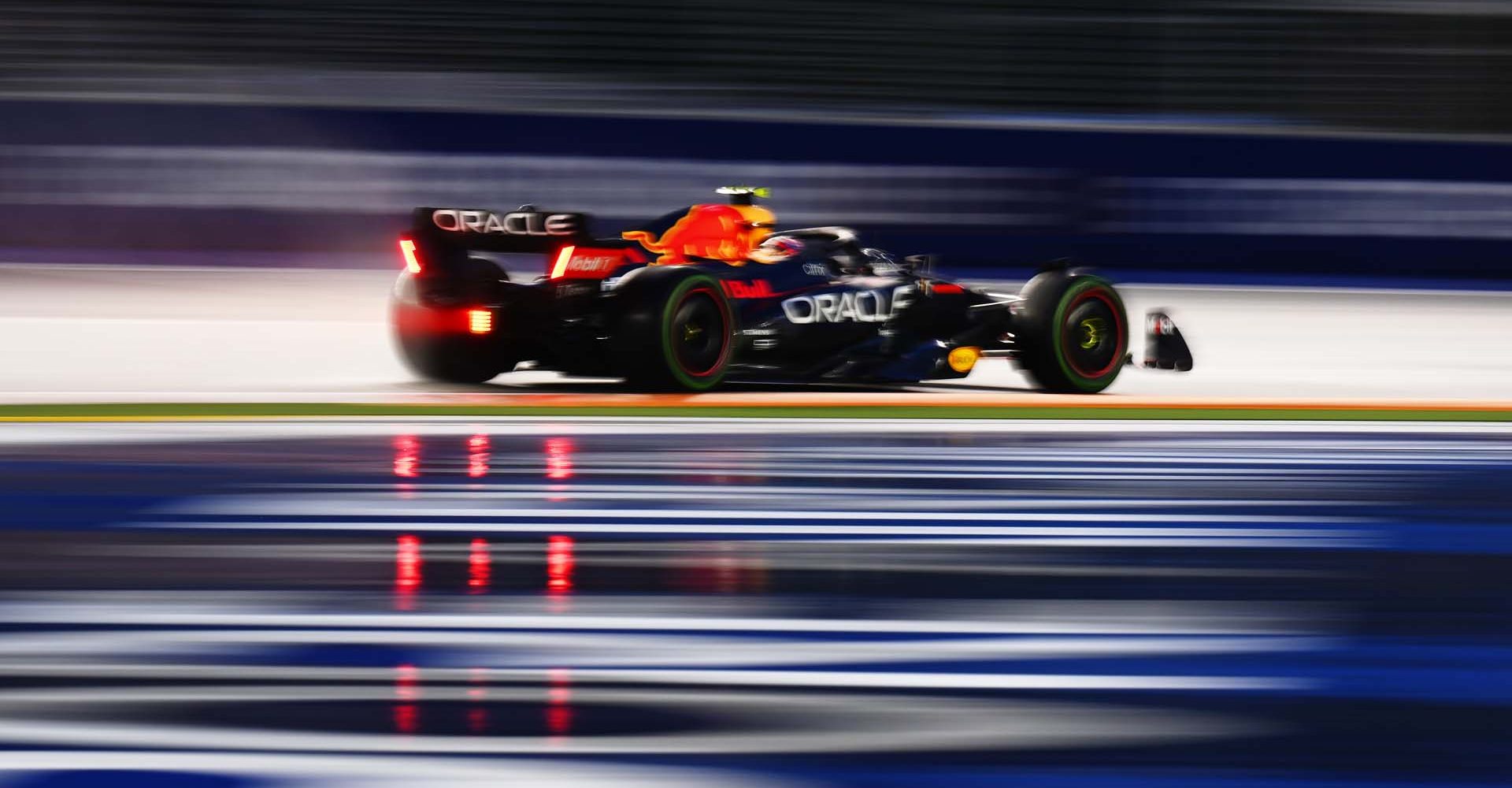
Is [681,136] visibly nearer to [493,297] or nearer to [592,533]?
[493,297]

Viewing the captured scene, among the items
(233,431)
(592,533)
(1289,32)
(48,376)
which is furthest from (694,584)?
(1289,32)

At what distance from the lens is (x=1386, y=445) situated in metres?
9.90

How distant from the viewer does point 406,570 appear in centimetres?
623

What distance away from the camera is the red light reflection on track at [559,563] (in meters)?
5.98

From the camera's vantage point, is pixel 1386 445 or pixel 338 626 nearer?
pixel 338 626

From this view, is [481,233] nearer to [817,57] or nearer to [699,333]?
[699,333]

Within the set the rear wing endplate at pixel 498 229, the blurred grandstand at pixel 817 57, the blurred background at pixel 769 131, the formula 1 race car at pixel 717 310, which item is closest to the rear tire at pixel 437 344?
the formula 1 race car at pixel 717 310

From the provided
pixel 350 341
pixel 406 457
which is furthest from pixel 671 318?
pixel 350 341

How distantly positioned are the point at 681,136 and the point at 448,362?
10.3 metres

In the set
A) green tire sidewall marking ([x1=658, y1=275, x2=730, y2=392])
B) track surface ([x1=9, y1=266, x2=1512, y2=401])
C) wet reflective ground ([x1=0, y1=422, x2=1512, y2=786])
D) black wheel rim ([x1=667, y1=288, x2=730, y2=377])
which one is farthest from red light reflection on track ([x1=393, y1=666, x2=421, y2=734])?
track surface ([x1=9, y1=266, x2=1512, y2=401])

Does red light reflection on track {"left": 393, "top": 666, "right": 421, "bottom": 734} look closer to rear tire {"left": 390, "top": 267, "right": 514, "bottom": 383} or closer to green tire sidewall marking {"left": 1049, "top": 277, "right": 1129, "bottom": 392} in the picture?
rear tire {"left": 390, "top": 267, "right": 514, "bottom": 383}

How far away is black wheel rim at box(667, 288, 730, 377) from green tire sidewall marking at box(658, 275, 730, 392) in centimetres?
2

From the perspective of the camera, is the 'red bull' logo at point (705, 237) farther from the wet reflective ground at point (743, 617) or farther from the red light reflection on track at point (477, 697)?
the red light reflection on track at point (477, 697)

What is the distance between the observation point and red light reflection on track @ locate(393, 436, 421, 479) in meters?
8.43
